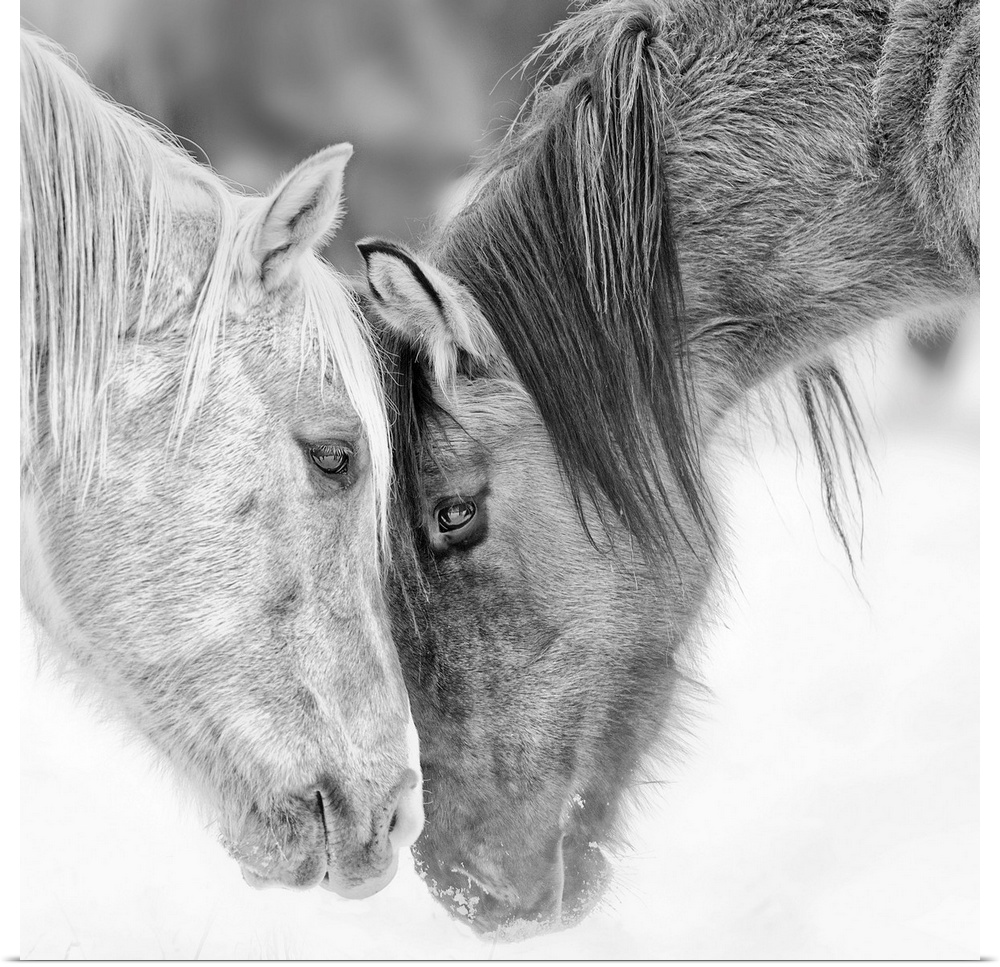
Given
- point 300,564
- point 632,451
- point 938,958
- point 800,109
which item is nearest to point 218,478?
point 300,564

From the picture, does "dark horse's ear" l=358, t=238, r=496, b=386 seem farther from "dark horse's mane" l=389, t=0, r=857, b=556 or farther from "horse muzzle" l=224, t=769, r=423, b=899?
"horse muzzle" l=224, t=769, r=423, b=899

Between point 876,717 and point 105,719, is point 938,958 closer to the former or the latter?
point 876,717

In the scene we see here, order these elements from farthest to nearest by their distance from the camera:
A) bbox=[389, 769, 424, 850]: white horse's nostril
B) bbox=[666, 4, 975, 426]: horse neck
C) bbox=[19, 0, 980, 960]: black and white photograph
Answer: bbox=[666, 4, 975, 426]: horse neck, bbox=[389, 769, 424, 850]: white horse's nostril, bbox=[19, 0, 980, 960]: black and white photograph

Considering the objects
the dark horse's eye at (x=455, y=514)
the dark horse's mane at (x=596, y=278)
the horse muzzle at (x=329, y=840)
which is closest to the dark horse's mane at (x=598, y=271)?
the dark horse's mane at (x=596, y=278)

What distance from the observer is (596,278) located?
1523 mm

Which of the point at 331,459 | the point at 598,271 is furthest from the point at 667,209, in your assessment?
the point at 331,459

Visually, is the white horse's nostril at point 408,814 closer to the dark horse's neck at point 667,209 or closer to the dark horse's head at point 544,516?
the dark horse's head at point 544,516

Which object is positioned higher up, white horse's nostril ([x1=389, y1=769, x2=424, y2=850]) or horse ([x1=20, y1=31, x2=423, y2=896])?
horse ([x1=20, y1=31, x2=423, y2=896])

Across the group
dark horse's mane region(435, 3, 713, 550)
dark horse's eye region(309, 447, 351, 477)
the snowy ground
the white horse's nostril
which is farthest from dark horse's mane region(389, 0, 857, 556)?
the white horse's nostril

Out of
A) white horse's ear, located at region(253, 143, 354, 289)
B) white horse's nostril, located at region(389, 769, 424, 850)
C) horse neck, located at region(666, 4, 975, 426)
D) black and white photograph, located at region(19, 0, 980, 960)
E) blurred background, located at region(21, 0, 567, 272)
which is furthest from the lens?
blurred background, located at region(21, 0, 567, 272)

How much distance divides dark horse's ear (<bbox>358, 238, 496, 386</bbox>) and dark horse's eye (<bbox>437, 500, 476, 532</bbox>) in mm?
212

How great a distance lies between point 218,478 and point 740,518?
3.16 ft

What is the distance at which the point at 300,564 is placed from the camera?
1.35 meters

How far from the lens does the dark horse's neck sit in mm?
1523
